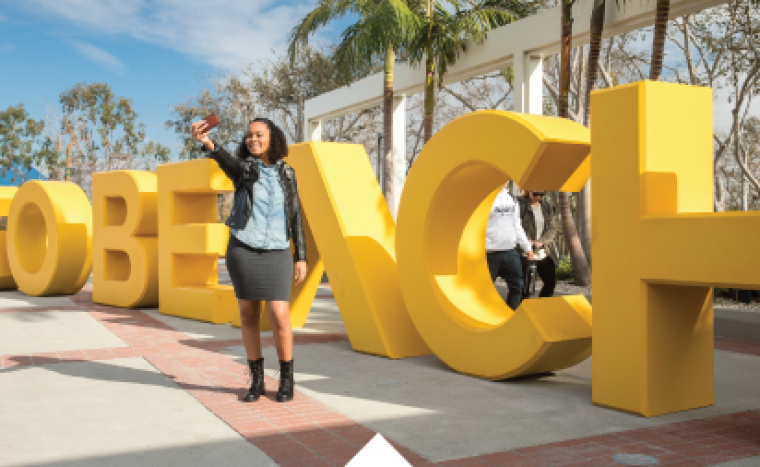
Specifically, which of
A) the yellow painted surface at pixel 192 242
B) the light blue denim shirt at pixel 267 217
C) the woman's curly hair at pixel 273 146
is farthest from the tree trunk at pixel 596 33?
the light blue denim shirt at pixel 267 217

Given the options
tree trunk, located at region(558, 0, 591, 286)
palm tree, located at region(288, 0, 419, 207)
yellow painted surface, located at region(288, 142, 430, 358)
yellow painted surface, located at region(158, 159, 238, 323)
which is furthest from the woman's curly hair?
palm tree, located at region(288, 0, 419, 207)

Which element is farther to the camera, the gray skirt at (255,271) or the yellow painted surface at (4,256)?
the yellow painted surface at (4,256)

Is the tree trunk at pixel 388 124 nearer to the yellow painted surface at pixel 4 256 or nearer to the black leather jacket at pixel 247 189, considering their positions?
the yellow painted surface at pixel 4 256

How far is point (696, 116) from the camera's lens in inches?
185

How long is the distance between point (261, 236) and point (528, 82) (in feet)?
29.8

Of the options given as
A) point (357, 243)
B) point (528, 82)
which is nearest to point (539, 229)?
point (357, 243)

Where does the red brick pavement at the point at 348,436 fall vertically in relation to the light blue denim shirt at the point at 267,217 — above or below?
below

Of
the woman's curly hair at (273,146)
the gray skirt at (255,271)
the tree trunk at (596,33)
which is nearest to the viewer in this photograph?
the gray skirt at (255,271)

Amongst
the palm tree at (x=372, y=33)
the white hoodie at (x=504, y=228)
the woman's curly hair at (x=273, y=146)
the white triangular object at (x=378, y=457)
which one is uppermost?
the palm tree at (x=372, y=33)

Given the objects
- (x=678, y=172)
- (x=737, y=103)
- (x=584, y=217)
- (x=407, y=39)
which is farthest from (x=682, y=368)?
(x=737, y=103)

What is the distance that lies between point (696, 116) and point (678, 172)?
0.43 meters

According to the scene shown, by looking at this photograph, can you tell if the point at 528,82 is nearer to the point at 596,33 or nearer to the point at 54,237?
the point at 596,33

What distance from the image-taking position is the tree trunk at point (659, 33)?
9430 mm

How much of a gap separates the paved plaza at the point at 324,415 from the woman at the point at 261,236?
1.45 feet
